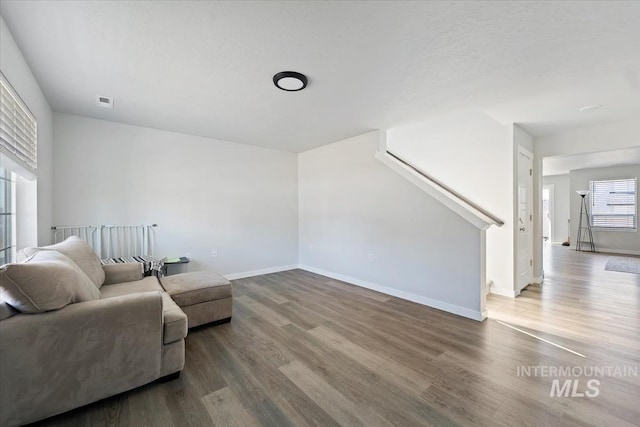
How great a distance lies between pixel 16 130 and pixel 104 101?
3.27 feet

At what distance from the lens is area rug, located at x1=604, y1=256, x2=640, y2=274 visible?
4955mm

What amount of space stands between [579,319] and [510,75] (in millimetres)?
2650

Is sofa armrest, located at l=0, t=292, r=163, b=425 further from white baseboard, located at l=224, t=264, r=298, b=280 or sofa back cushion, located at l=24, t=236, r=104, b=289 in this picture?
white baseboard, located at l=224, t=264, r=298, b=280

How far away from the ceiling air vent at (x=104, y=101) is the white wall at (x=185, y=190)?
675 mm

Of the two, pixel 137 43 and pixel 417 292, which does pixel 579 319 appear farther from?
pixel 137 43

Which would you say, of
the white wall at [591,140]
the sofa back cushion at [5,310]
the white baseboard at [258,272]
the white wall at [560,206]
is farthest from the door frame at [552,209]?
the sofa back cushion at [5,310]

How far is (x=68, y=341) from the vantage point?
1456mm

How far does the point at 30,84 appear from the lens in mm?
2189

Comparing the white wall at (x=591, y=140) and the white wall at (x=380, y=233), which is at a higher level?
the white wall at (x=591, y=140)

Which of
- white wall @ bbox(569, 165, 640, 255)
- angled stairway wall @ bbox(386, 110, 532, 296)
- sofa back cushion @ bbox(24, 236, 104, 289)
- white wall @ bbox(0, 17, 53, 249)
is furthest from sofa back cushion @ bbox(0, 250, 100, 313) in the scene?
white wall @ bbox(569, 165, 640, 255)

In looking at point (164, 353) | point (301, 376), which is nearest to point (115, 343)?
point (164, 353)

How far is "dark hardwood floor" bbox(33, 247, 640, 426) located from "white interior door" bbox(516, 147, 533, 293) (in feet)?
1.87

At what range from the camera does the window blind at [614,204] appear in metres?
6.75

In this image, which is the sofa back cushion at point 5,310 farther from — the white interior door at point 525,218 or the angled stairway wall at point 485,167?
the white interior door at point 525,218
